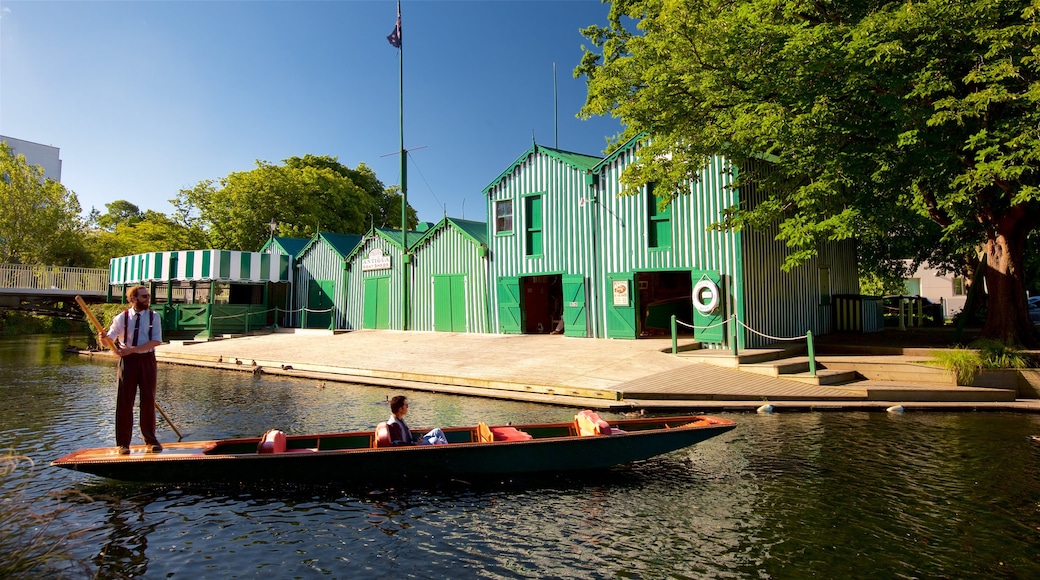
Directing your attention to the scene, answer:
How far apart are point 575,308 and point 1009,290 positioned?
11808 mm

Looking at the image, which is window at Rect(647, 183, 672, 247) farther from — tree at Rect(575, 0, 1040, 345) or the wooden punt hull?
the wooden punt hull

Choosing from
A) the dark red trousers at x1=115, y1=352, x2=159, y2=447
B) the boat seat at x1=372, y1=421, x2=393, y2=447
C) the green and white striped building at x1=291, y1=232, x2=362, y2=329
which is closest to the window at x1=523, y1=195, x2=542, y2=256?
the green and white striped building at x1=291, y1=232, x2=362, y2=329

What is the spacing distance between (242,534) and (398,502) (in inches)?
66.5

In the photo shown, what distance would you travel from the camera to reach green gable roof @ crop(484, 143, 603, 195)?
2091 cm

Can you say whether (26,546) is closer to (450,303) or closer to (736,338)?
(736,338)

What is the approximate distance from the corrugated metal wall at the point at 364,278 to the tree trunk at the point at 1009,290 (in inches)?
792

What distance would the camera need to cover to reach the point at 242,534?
6141mm

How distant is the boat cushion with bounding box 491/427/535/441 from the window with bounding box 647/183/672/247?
1186cm

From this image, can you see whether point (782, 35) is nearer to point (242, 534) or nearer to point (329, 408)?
point (329, 408)

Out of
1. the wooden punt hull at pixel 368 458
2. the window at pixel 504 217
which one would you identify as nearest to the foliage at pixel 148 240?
the window at pixel 504 217

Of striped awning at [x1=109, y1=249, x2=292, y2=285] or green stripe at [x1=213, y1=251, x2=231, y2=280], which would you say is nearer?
striped awning at [x1=109, y1=249, x2=292, y2=285]

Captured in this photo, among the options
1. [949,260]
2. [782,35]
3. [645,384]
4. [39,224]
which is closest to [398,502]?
[645,384]

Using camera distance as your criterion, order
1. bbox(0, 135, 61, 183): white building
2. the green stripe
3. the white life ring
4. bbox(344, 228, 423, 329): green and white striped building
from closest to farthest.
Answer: the white life ring < bbox(344, 228, 423, 329): green and white striped building < the green stripe < bbox(0, 135, 61, 183): white building

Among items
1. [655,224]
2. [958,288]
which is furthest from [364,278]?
[958,288]
